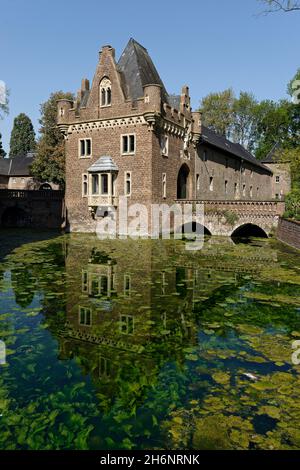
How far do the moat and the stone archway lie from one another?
19577mm

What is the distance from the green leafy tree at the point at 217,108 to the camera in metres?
67.2

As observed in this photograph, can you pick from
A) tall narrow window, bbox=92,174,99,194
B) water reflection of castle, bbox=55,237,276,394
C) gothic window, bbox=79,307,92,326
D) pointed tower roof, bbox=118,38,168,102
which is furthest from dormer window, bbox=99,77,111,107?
gothic window, bbox=79,307,92,326

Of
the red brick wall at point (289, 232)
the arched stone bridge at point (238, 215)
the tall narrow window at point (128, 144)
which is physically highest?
the tall narrow window at point (128, 144)

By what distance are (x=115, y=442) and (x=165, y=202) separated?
78.5 ft

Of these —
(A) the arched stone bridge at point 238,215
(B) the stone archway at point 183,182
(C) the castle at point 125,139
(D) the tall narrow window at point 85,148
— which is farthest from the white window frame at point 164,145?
(D) the tall narrow window at point 85,148

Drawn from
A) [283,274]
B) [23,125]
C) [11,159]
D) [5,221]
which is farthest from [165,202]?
[23,125]

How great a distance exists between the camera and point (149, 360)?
619 cm

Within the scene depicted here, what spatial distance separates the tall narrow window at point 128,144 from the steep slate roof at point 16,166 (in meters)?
31.8

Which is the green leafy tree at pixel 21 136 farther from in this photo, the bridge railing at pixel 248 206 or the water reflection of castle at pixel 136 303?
the water reflection of castle at pixel 136 303

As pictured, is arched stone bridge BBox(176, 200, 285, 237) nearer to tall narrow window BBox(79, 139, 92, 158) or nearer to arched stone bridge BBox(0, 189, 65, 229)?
tall narrow window BBox(79, 139, 92, 158)

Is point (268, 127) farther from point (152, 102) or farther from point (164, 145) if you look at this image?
point (152, 102)

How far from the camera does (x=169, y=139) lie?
2786 cm

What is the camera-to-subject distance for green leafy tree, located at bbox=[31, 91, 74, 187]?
41.2 meters

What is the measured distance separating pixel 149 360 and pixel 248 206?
70.6 feet
